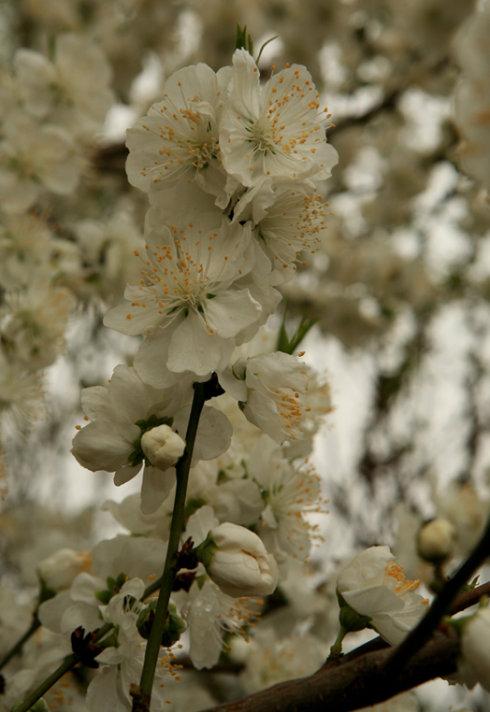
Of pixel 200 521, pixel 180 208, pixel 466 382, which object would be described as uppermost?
pixel 180 208

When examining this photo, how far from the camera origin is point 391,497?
4.14 metres

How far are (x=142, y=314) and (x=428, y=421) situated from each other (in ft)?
10.5

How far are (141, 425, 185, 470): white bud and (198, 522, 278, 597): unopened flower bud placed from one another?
0.13 metres

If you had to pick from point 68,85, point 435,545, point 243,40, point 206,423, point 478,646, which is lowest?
point 435,545

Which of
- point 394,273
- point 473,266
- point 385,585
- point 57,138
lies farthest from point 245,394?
point 473,266

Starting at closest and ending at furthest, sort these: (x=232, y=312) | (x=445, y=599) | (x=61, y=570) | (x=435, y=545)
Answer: (x=445, y=599) → (x=232, y=312) → (x=435, y=545) → (x=61, y=570)

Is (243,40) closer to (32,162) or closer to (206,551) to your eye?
(206,551)

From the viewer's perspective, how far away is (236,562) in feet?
4.25

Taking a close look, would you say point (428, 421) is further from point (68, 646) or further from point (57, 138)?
point (68, 646)

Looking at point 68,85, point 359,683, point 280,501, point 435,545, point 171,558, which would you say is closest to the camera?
point 359,683

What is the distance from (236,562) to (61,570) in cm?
69

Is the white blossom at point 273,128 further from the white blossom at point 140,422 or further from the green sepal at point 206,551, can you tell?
the green sepal at point 206,551

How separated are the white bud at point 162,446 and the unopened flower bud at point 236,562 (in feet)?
0.43

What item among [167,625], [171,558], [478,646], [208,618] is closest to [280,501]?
[208,618]
